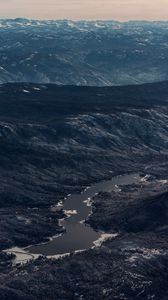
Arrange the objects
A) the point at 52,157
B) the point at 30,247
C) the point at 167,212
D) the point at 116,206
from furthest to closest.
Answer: the point at 52,157, the point at 116,206, the point at 167,212, the point at 30,247

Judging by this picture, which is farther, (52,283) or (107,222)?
(107,222)

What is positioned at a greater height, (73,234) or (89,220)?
(89,220)

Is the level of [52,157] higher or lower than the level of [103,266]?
higher

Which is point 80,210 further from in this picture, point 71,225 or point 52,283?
point 52,283

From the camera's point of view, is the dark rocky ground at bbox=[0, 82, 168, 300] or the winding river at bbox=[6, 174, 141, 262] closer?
the dark rocky ground at bbox=[0, 82, 168, 300]

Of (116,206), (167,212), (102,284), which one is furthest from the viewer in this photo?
(116,206)

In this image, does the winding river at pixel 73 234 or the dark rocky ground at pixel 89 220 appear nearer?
the dark rocky ground at pixel 89 220

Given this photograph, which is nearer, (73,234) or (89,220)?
(73,234)

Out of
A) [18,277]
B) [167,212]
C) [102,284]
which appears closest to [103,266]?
[102,284]
